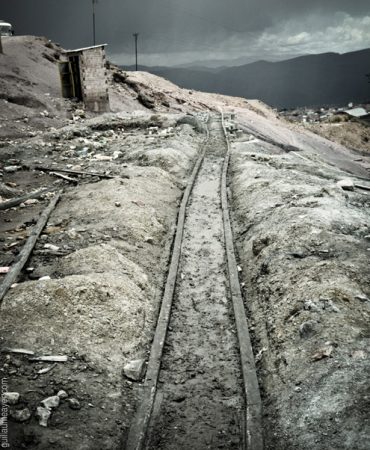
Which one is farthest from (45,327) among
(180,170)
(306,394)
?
(180,170)

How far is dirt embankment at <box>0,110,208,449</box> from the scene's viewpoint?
341 centimetres

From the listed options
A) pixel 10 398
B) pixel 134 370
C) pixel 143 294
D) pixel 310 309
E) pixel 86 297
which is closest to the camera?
pixel 10 398

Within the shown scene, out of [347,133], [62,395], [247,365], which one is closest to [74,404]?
[62,395]

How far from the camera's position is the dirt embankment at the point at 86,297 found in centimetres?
341

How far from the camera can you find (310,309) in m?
4.58

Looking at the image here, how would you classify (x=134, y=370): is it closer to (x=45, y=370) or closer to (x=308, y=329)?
(x=45, y=370)

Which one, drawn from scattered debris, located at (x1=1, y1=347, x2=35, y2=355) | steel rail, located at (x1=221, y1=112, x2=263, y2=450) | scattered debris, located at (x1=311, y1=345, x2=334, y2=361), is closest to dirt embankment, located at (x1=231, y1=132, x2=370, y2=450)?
scattered debris, located at (x1=311, y1=345, x2=334, y2=361)

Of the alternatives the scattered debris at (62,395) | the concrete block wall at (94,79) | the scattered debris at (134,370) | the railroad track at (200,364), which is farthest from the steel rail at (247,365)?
the concrete block wall at (94,79)

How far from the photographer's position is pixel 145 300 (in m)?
5.30

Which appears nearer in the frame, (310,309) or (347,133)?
(310,309)

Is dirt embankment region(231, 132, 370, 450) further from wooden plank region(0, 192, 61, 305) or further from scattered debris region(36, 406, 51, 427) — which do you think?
wooden plank region(0, 192, 61, 305)

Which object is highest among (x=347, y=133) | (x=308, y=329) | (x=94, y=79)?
(x=94, y=79)

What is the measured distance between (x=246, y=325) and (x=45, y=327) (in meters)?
2.66

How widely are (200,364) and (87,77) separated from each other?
19.3 meters
